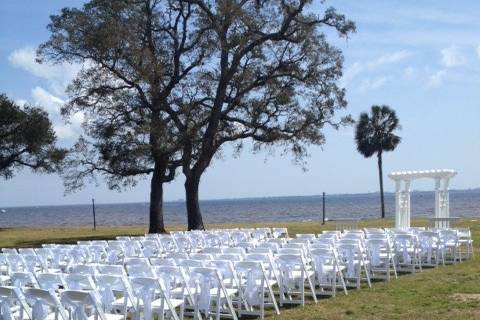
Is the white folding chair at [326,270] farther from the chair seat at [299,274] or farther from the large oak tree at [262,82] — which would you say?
the large oak tree at [262,82]

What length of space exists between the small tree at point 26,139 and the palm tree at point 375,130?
1987cm

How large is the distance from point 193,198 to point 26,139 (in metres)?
12.8

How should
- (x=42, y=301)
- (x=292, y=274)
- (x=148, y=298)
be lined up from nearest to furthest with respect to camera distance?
(x=42, y=301) → (x=148, y=298) → (x=292, y=274)

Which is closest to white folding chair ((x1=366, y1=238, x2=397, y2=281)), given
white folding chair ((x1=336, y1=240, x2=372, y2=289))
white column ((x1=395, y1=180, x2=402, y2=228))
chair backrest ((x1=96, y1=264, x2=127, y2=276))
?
white folding chair ((x1=336, y1=240, x2=372, y2=289))

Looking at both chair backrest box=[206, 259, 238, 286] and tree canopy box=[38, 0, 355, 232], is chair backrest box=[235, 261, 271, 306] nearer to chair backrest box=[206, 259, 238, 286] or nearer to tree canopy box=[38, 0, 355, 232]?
chair backrest box=[206, 259, 238, 286]

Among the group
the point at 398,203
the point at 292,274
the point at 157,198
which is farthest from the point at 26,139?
the point at 292,274

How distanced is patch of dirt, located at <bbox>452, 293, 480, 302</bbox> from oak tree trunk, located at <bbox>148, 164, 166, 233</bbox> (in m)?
19.2

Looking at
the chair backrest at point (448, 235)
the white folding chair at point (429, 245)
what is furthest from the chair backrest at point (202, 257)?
the chair backrest at point (448, 235)

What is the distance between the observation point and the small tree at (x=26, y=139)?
3716 cm

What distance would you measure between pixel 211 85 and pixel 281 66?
9.34 feet

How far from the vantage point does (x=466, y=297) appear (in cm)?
1063

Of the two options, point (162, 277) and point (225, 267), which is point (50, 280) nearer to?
point (162, 277)

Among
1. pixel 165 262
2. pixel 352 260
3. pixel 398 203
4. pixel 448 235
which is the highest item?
pixel 398 203

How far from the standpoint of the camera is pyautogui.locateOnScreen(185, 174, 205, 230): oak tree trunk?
28859mm
